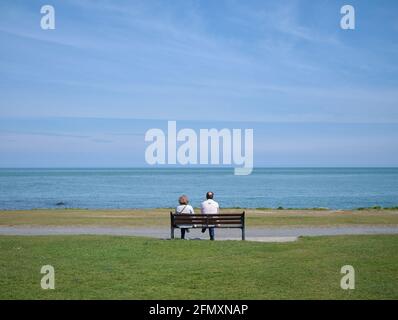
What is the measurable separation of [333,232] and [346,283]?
884cm

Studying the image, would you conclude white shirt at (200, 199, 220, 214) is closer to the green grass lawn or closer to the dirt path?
the dirt path

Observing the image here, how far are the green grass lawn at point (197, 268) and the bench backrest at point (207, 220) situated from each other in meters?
0.95

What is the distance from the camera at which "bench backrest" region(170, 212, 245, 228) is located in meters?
15.2

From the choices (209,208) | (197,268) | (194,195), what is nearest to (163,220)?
(209,208)

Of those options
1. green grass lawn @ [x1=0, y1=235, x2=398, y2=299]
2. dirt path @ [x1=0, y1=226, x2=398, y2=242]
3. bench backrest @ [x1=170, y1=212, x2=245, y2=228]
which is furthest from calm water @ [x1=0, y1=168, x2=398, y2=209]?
green grass lawn @ [x1=0, y1=235, x2=398, y2=299]

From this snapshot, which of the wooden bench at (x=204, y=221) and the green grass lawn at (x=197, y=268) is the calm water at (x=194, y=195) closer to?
the wooden bench at (x=204, y=221)

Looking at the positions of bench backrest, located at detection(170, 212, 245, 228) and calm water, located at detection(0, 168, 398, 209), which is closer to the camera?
bench backrest, located at detection(170, 212, 245, 228)

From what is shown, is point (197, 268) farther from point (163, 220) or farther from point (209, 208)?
point (163, 220)

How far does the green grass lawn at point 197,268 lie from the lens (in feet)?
28.7

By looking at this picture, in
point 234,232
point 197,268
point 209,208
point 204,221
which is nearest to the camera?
point 197,268

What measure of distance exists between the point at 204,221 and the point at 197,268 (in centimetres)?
454

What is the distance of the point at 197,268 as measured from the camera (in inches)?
421
